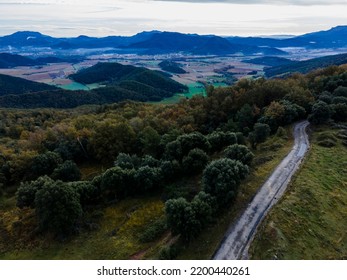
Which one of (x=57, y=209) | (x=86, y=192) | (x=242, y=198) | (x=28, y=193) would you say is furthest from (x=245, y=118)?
(x=28, y=193)

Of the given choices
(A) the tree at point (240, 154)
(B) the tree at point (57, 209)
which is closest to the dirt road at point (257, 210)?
(A) the tree at point (240, 154)

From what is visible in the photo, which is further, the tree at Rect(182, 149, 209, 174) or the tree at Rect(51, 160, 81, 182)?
the tree at Rect(51, 160, 81, 182)

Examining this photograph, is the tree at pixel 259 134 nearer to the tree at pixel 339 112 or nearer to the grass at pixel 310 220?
the grass at pixel 310 220

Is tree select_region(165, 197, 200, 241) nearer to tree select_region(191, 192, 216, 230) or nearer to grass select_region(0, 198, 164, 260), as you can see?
tree select_region(191, 192, 216, 230)

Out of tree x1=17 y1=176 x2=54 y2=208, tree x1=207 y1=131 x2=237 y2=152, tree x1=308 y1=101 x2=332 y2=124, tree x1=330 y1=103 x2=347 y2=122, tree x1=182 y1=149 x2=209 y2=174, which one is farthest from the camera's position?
tree x1=330 y1=103 x2=347 y2=122

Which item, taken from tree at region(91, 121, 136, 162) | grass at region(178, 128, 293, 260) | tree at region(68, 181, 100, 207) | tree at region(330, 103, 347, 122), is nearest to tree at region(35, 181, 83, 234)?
tree at region(68, 181, 100, 207)

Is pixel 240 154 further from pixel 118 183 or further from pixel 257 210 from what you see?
pixel 118 183
